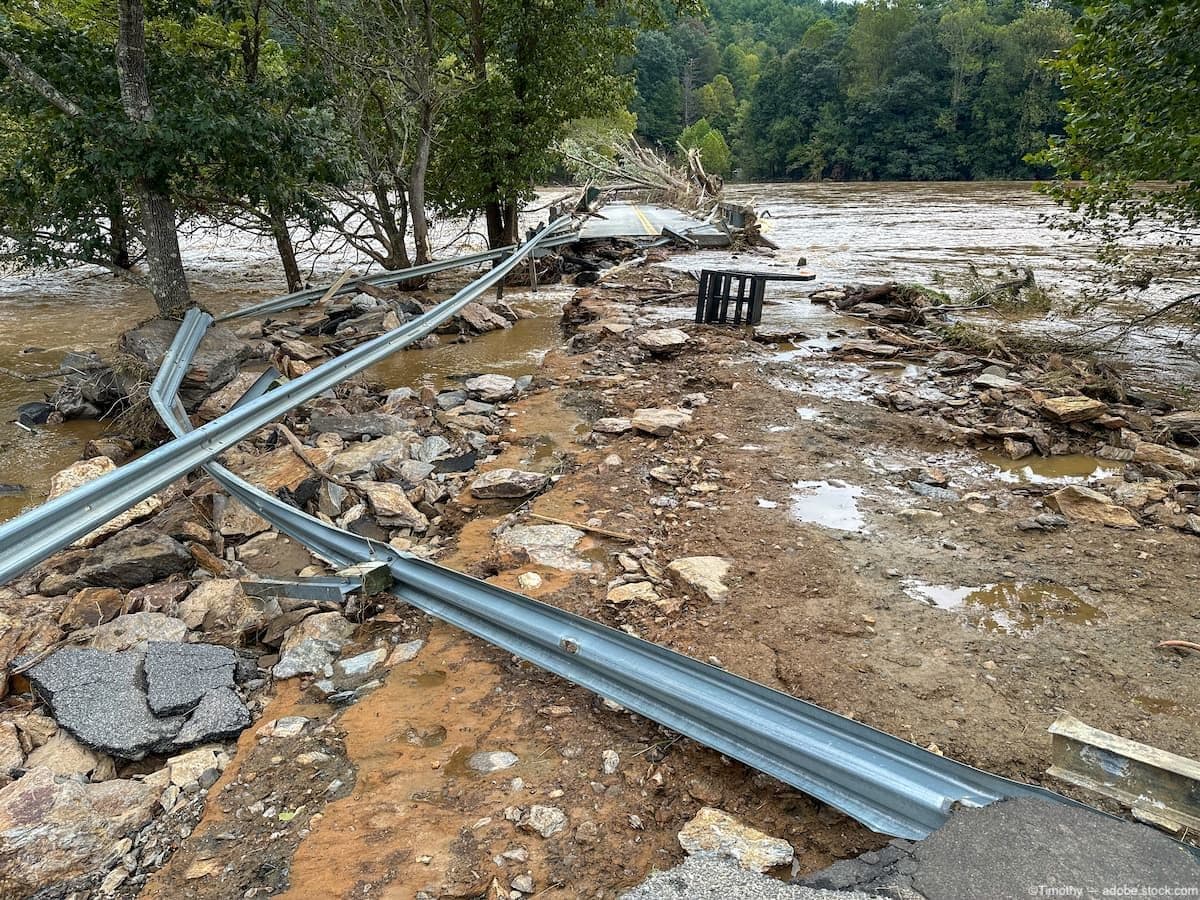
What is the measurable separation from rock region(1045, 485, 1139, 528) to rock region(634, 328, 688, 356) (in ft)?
15.2

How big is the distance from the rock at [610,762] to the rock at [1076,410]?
519 cm

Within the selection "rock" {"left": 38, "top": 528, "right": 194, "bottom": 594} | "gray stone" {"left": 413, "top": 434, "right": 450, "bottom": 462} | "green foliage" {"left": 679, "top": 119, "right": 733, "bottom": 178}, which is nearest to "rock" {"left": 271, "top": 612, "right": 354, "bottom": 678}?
"rock" {"left": 38, "top": 528, "right": 194, "bottom": 594}

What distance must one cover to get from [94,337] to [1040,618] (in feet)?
44.8

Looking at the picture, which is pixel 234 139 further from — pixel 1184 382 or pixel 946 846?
pixel 1184 382

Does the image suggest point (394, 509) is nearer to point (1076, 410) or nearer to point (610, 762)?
point (610, 762)

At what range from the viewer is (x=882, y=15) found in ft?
254

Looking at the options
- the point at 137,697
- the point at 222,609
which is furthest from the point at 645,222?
the point at 137,697

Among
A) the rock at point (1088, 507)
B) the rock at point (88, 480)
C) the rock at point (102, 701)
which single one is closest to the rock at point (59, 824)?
the rock at point (102, 701)

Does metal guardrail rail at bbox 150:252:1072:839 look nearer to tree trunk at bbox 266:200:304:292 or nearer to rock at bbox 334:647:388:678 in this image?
rock at bbox 334:647:388:678

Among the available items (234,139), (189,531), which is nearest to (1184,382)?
(189,531)

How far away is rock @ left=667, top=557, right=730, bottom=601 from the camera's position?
3742 millimetres

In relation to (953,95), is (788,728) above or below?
below

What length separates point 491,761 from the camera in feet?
8.86

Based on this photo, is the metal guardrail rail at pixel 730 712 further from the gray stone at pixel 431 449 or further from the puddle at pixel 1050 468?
the puddle at pixel 1050 468
